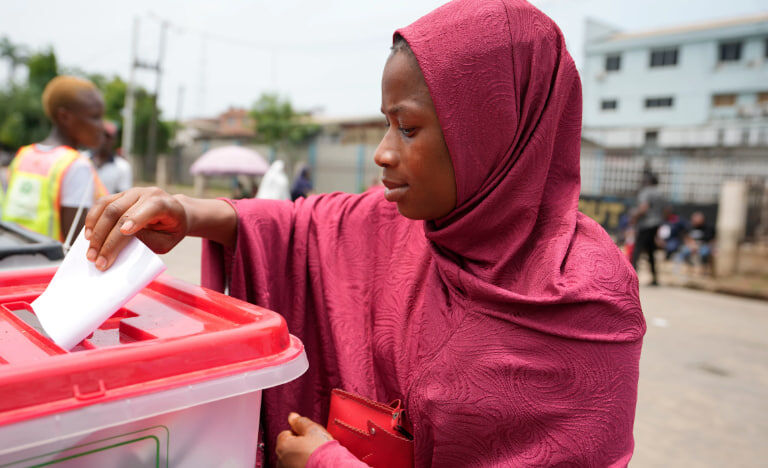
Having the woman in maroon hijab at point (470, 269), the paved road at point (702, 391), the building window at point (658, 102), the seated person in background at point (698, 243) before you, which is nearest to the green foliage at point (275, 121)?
the building window at point (658, 102)

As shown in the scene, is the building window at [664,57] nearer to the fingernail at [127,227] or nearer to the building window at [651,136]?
the building window at [651,136]

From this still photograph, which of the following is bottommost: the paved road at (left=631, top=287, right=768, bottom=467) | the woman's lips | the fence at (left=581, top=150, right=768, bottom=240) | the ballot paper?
the paved road at (left=631, top=287, right=768, bottom=467)

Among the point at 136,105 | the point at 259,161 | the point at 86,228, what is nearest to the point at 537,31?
the point at 86,228

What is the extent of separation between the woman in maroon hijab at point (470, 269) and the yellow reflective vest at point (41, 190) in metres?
1.74

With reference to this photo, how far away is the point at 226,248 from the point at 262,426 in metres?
0.40

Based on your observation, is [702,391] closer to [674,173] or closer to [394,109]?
[394,109]

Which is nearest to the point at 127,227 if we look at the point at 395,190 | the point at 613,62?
the point at 395,190

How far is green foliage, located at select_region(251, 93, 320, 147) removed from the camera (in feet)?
94.4

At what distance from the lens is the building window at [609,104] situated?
28453 millimetres

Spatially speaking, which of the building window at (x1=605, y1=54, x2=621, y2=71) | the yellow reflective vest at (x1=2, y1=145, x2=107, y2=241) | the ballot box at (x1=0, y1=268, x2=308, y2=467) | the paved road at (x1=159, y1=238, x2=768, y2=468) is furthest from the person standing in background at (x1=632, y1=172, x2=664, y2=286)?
the building window at (x1=605, y1=54, x2=621, y2=71)

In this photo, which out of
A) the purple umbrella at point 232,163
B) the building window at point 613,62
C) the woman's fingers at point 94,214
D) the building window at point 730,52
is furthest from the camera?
the building window at point 613,62

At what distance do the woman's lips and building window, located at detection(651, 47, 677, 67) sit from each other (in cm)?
2972

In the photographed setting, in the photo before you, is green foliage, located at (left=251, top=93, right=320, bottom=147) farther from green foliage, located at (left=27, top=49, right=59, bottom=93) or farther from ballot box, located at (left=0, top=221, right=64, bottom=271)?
ballot box, located at (left=0, top=221, right=64, bottom=271)

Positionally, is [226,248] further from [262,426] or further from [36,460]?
[36,460]
